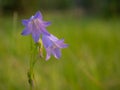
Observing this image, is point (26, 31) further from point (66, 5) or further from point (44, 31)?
point (66, 5)

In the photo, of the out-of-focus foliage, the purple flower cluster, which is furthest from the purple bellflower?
the out-of-focus foliage

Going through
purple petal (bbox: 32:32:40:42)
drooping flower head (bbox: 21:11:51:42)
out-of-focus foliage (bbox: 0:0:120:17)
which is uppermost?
out-of-focus foliage (bbox: 0:0:120:17)

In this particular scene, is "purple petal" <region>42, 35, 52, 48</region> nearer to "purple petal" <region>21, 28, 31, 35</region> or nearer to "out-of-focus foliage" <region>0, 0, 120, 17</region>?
"purple petal" <region>21, 28, 31, 35</region>

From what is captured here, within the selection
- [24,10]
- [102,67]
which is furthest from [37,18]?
[24,10]

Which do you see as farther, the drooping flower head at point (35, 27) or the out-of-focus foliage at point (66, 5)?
the out-of-focus foliage at point (66, 5)

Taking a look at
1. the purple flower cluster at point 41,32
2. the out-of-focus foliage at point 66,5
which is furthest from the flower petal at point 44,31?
the out-of-focus foliage at point 66,5

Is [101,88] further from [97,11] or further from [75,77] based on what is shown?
[97,11]

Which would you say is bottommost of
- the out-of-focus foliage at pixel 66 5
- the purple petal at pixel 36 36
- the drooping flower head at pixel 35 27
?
the purple petal at pixel 36 36

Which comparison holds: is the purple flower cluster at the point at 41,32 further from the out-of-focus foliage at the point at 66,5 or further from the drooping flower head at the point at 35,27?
the out-of-focus foliage at the point at 66,5
